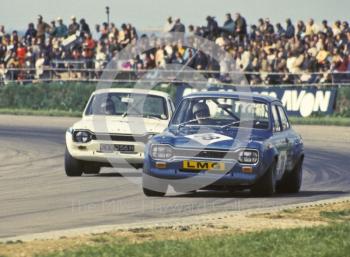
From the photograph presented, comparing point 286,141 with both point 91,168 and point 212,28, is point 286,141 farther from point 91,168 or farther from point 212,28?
point 212,28

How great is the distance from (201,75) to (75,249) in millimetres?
24198

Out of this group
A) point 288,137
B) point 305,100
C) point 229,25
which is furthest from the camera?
point 229,25

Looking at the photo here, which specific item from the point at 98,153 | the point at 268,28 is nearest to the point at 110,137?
the point at 98,153

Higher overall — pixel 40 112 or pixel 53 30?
pixel 53 30

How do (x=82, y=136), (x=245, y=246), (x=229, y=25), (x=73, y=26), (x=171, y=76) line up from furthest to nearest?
1. (x=73, y=26)
2. (x=171, y=76)
3. (x=229, y=25)
4. (x=82, y=136)
5. (x=245, y=246)

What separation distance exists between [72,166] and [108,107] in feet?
4.35

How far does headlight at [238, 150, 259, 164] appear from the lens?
13.5m

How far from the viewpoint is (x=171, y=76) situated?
3347 centimetres

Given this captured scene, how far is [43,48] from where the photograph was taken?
38.4 meters

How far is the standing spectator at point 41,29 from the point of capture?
128 ft

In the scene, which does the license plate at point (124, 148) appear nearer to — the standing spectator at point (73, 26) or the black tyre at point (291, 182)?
the black tyre at point (291, 182)

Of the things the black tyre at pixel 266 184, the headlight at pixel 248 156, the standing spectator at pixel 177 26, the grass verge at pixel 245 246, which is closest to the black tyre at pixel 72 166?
the black tyre at pixel 266 184

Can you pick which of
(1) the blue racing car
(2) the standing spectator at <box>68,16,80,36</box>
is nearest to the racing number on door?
(1) the blue racing car

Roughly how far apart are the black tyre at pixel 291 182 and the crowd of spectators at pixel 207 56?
1488 centimetres
